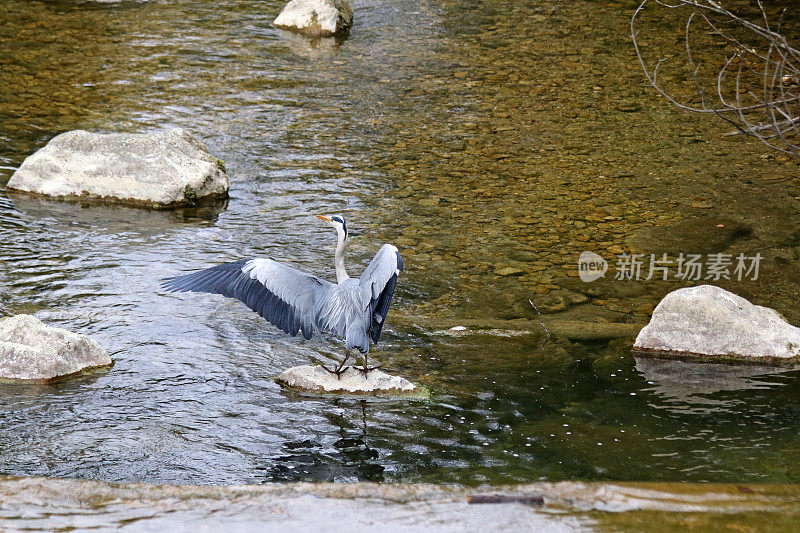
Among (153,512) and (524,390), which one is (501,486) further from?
(153,512)

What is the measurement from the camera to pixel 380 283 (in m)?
4.98

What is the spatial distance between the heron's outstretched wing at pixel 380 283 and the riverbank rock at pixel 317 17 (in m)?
9.22

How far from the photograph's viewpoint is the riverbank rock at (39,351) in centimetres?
496

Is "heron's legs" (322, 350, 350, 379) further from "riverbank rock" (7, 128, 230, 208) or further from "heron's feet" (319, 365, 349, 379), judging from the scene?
"riverbank rock" (7, 128, 230, 208)

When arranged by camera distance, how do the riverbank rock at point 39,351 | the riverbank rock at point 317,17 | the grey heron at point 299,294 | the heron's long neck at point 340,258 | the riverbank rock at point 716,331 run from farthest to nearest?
the riverbank rock at point 317,17 < the riverbank rock at point 716,331 < the heron's long neck at point 340,258 < the grey heron at point 299,294 < the riverbank rock at point 39,351

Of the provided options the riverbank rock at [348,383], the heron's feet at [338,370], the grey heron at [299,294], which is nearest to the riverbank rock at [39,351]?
the grey heron at [299,294]

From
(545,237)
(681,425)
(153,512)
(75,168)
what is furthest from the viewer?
(75,168)

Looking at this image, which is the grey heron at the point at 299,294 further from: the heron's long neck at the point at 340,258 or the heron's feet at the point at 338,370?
the heron's long neck at the point at 340,258

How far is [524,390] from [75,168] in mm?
5045

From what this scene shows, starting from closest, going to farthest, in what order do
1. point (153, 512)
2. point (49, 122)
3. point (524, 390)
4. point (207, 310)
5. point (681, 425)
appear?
point (153, 512)
point (681, 425)
point (524, 390)
point (207, 310)
point (49, 122)

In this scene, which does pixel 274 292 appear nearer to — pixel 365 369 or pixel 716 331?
pixel 365 369

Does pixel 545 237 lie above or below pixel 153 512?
above

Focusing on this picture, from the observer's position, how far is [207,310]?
616cm

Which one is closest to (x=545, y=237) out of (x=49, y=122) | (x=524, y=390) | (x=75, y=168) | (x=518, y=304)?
(x=518, y=304)
